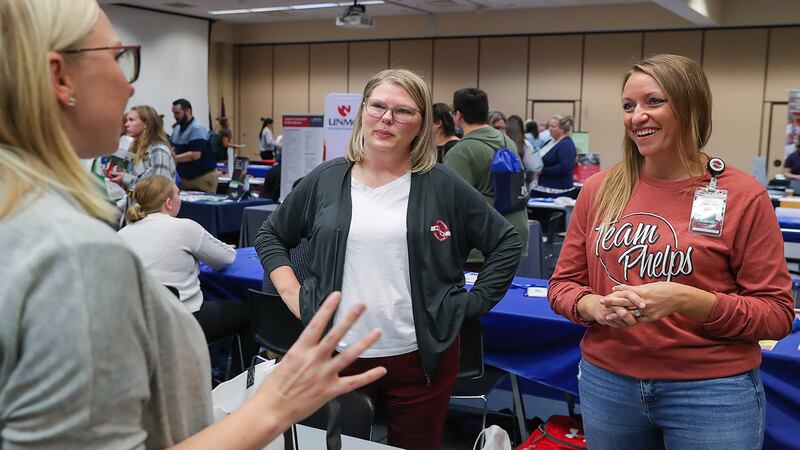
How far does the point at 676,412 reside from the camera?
1505 millimetres

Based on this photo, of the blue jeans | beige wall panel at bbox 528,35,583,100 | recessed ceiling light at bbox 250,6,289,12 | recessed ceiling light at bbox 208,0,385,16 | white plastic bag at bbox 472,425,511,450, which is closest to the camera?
the blue jeans

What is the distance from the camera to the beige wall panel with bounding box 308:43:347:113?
15.0 meters

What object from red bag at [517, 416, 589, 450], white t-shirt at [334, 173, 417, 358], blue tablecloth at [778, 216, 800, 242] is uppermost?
white t-shirt at [334, 173, 417, 358]

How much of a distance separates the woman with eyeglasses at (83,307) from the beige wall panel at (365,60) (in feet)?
45.3

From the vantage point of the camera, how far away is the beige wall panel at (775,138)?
1141cm

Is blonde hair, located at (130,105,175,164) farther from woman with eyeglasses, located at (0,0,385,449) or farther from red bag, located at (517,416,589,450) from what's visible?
woman with eyeglasses, located at (0,0,385,449)

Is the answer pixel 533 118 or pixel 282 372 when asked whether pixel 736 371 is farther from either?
pixel 533 118

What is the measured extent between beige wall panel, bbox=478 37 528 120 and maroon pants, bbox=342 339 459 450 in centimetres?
1177

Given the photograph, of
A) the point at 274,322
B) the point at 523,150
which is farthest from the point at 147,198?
the point at 523,150

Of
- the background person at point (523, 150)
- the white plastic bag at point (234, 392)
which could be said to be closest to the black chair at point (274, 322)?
→ the white plastic bag at point (234, 392)

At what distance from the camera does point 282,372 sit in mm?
812

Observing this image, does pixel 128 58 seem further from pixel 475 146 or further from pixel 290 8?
pixel 290 8

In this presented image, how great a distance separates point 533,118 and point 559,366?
428 inches

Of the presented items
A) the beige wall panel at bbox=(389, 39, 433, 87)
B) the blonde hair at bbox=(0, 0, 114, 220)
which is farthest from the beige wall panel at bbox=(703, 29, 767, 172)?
the blonde hair at bbox=(0, 0, 114, 220)
